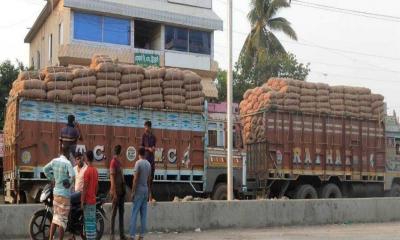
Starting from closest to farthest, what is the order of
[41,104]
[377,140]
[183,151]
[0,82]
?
[41,104] < [183,151] < [377,140] < [0,82]

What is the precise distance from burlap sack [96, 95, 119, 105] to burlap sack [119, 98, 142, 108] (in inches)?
6.6

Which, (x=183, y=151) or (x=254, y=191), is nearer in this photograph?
(x=183, y=151)

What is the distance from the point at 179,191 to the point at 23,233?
6.37 m

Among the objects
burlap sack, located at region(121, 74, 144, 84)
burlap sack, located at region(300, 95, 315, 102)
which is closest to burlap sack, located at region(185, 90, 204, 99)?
burlap sack, located at region(121, 74, 144, 84)

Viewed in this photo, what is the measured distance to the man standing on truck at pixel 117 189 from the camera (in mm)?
9555

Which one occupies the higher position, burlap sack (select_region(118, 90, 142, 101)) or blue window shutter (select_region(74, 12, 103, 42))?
blue window shutter (select_region(74, 12, 103, 42))

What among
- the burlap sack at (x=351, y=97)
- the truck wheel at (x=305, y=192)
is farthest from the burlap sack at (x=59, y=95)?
the burlap sack at (x=351, y=97)

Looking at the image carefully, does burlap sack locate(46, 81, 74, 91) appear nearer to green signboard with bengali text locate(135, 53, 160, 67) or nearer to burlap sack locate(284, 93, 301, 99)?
burlap sack locate(284, 93, 301, 99)

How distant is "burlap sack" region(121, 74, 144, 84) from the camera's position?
14.8 m

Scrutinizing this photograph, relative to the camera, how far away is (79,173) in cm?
880

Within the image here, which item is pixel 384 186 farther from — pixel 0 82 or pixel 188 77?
pixel 0 82

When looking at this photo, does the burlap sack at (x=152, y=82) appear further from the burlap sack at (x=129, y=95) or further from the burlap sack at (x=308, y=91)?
the burlap sack at (x=308, y=91)

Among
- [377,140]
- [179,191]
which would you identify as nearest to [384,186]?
[377,140]

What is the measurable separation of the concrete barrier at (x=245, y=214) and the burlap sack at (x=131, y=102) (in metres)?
4.10
